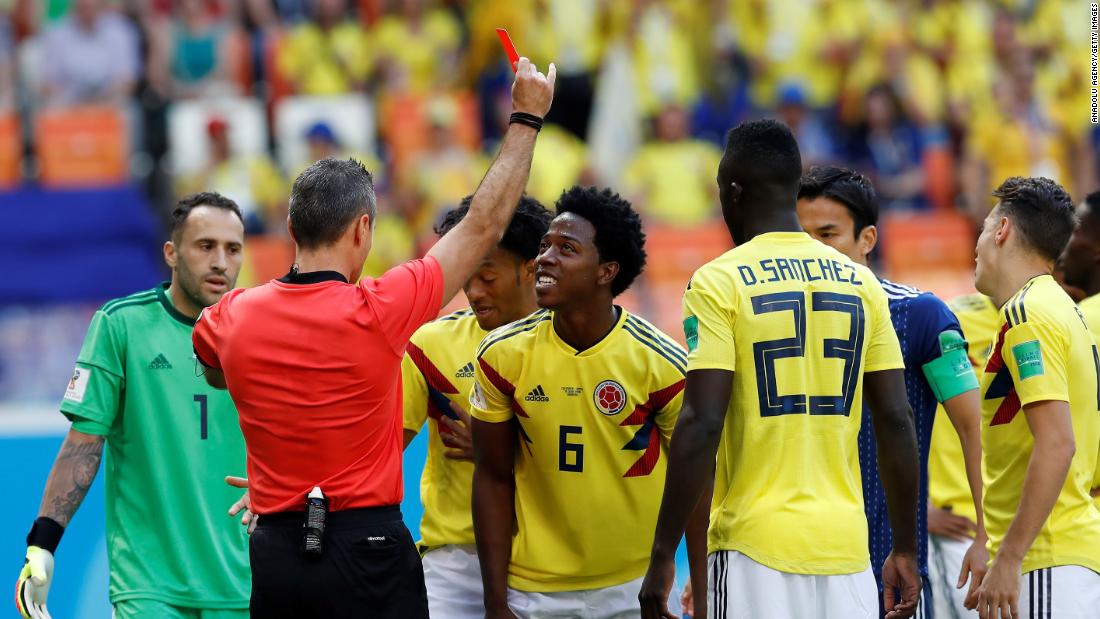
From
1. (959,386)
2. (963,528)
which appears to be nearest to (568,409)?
(959,386)

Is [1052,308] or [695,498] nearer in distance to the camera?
[695,498]

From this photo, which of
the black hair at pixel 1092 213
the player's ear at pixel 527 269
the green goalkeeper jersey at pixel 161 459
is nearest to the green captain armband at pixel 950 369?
the black hair at pixel 1092 213

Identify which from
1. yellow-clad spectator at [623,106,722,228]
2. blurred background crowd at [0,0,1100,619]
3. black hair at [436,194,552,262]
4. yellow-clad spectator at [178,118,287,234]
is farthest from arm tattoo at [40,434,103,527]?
yellow-clad spectator at [623,106,722,228]

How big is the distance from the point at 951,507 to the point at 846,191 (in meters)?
1.71

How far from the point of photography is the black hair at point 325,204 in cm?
425

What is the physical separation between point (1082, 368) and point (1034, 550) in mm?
650

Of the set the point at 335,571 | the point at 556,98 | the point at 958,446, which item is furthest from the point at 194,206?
the point at 556,98

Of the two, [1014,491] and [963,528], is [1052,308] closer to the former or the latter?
[1014,491]

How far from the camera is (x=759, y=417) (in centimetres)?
417

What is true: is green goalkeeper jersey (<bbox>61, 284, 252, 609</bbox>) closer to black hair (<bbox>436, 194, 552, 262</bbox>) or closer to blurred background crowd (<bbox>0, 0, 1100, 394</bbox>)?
black hair (<bbox>436, 194, 552, 262</bbox>)

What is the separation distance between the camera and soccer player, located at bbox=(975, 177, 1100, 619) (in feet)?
14.8

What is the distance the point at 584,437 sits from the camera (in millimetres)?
4949

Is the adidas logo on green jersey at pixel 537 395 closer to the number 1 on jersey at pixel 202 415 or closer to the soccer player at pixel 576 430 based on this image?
the soccer player at pixel 576 430

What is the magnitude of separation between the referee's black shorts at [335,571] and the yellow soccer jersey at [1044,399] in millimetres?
2173
